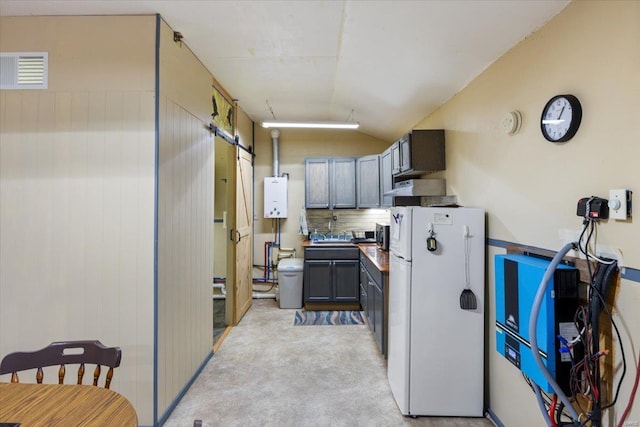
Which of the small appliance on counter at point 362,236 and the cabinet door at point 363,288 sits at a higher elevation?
the small appliance on counter at point 362,236

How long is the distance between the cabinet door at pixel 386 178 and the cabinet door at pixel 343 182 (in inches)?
23.4

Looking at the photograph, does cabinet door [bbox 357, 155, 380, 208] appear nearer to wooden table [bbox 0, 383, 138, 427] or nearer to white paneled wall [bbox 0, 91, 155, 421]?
white paneled wall [bbox 0, 91, 155, 421]

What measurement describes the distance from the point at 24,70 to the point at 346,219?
14.0 feet

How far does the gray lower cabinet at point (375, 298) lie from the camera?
10.0 ft

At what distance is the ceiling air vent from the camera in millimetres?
2129

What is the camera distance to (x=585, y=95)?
4.79ft

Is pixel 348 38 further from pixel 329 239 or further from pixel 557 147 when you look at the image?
pixel 329 239

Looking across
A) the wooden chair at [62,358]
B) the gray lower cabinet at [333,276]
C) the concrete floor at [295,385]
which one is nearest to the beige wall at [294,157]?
the gray lower cabinet at [333,276]

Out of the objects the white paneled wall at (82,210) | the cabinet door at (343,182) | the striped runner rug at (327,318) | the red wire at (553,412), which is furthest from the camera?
the cabinet door at (343,182)

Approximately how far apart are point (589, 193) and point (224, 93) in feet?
11.8

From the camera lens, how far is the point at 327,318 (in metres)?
4.39

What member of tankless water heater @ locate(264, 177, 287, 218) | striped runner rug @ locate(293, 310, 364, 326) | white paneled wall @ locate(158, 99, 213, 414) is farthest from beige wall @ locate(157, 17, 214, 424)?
tankless water heater @ locate(264, 177, 287, 218)

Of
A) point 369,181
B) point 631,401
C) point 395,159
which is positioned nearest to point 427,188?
point 395,159

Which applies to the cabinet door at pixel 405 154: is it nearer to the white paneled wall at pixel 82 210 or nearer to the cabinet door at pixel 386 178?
the cabinet door at pixel 386 178
